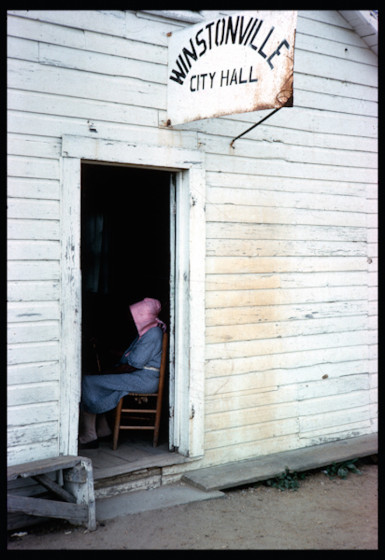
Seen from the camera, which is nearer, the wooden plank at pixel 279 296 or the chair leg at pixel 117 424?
the wooden plank at pixel 279 296

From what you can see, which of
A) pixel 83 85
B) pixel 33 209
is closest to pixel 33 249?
pixel 33 209

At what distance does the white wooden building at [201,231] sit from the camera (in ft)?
14.6

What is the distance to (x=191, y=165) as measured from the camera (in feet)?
17.0

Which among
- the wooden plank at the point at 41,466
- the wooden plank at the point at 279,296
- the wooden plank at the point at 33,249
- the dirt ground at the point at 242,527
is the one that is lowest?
the dirt ground at the point at 242,527

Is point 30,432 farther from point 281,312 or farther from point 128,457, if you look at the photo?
point 281,312

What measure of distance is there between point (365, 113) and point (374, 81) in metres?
0.36

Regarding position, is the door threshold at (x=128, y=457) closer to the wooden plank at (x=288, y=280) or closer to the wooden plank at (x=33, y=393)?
the wooden plank at (x=33, y=393)

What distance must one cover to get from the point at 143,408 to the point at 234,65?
3.12 m

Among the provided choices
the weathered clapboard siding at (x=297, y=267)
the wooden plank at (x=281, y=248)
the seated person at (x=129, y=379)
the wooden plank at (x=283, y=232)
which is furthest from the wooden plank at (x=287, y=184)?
the seated person at (x=129, y=379)

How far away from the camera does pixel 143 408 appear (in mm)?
5883

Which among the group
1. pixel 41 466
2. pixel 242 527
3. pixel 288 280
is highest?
pixel 288 280

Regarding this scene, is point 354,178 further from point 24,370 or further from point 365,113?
point 24,370

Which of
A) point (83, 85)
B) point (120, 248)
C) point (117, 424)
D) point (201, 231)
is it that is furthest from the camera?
point (120, 248)

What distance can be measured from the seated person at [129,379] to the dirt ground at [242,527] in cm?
116
